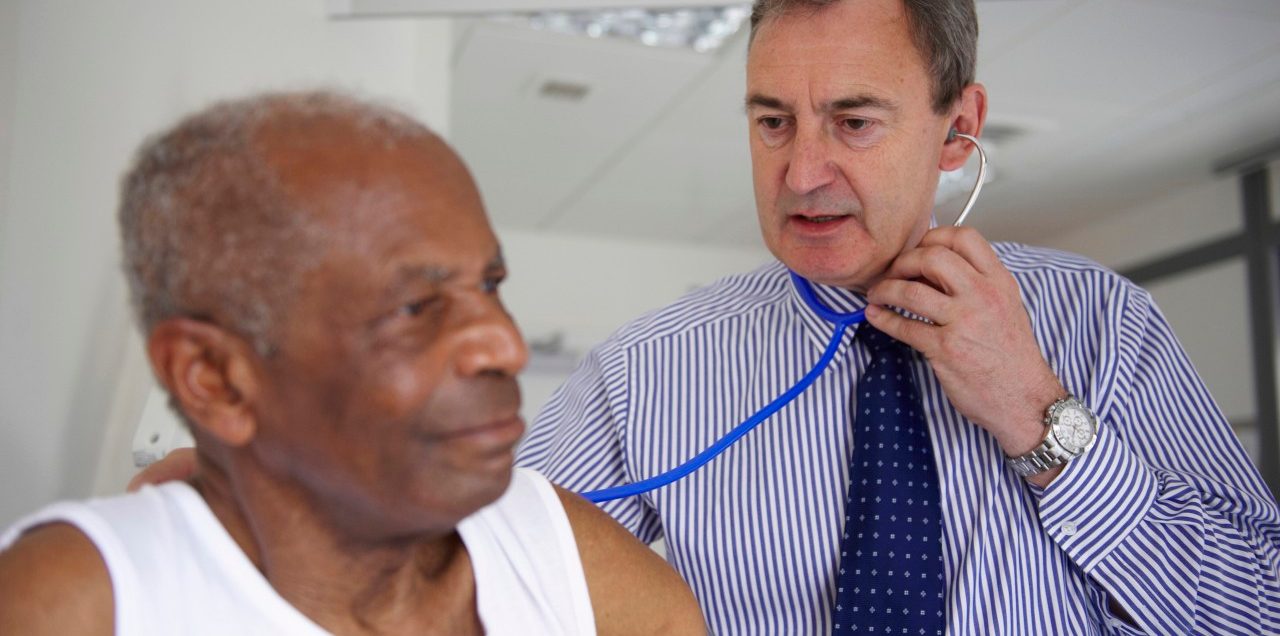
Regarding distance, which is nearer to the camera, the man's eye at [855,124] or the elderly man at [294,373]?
the elderly man at [294,373]

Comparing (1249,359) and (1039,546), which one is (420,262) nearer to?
Answer: (1039,546)

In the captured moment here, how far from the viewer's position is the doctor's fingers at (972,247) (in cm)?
126

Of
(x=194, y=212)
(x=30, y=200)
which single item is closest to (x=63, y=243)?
(x=30, y=200)

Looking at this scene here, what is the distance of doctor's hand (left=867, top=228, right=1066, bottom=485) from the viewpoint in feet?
4.06

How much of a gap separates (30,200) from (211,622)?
1.06 metres

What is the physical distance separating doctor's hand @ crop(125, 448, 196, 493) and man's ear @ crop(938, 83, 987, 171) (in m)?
0.95

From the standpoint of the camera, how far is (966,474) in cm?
134

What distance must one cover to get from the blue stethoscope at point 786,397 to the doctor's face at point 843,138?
54 millimetres

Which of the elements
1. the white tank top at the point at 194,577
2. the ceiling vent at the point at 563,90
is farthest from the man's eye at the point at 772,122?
the ceiling vent at the point at 563,90

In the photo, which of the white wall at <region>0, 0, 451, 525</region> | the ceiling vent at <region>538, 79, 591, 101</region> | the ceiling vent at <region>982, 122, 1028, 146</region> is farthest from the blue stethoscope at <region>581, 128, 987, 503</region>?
the ceiling vent at <region>982, 122, 1028, 146</region>

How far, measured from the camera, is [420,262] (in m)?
0.74

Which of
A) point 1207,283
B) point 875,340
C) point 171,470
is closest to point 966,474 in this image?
point 875,340

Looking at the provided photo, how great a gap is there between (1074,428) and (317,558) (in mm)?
811

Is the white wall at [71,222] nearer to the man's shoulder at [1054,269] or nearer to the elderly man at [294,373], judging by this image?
the elderly man at [294,373]
